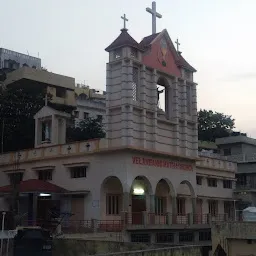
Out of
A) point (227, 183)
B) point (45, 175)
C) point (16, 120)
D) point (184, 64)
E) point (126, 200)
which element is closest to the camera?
point (126, 200)

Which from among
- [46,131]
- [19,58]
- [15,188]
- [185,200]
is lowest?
[185,200]

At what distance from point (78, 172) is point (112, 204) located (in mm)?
3816

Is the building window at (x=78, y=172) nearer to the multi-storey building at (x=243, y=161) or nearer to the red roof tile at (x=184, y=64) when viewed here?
the red roof tile at (x=184, y=64)

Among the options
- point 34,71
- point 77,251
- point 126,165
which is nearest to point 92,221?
point 126,165

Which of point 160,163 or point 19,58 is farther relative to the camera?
point 19,58

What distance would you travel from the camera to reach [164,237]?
3375 centimetres

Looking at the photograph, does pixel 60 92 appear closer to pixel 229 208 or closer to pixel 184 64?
pixel 229 208

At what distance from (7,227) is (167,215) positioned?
11.9 m

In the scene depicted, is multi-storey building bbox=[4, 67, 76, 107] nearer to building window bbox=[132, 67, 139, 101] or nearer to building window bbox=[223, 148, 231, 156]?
building window bbox=[223, 148, 231, 156]

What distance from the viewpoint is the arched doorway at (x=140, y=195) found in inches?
1366

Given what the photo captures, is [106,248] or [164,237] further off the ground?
[106,248]

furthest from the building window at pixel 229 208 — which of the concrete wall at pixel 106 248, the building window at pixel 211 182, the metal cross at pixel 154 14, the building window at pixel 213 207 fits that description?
the concrete wall at pixel 106 248

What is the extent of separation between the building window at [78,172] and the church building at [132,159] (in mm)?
79

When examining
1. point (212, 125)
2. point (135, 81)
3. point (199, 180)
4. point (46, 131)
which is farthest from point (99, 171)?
point (212, 125)
